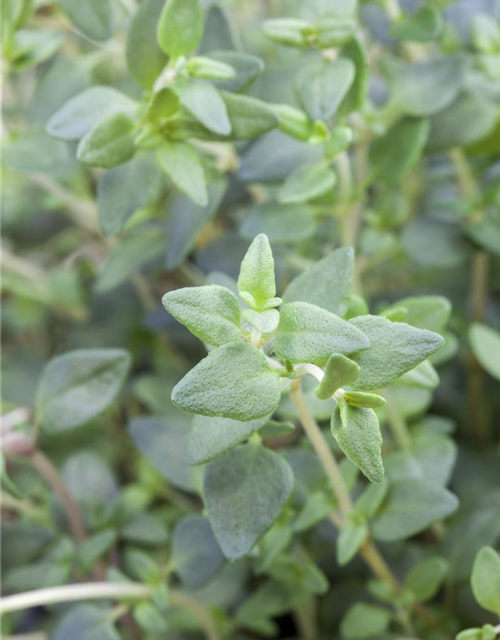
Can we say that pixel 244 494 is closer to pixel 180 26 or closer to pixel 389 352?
pixel 389 352

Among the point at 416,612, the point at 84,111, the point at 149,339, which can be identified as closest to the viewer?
the point at 84,111

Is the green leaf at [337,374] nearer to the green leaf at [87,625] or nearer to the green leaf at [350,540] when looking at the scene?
the green leaf at [350,540]

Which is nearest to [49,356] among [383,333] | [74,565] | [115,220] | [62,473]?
[62,473]

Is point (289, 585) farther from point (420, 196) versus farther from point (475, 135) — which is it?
point (420, 196)

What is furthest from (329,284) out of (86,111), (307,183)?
(86,111)

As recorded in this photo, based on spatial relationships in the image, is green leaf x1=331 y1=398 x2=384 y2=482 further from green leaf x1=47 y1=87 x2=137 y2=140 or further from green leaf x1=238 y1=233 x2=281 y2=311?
green leaf x1=47 y1=87 x2=137 y2=140

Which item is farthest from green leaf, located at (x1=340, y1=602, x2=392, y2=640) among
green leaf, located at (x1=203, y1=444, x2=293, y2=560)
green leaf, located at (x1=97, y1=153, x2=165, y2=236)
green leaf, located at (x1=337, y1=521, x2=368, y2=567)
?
green leaf, located at (x1=97, y1=153, x2=165, y2=236)
